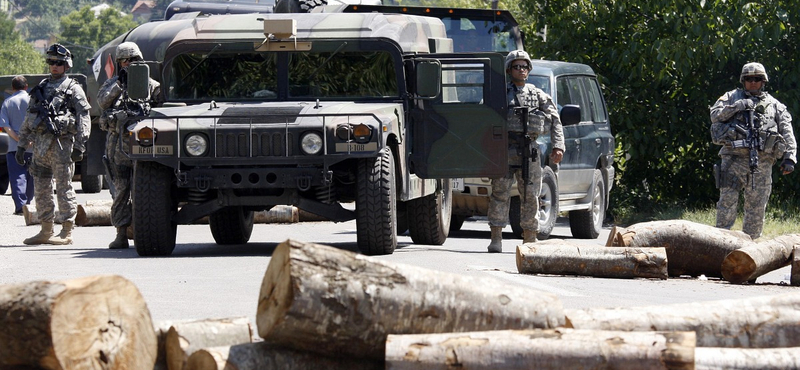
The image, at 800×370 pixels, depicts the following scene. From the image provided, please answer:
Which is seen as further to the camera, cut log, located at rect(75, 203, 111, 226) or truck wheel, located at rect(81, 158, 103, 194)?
truck wheel, located at rect(81, 158, 103, 194)

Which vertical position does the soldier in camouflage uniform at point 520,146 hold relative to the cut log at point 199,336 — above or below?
below

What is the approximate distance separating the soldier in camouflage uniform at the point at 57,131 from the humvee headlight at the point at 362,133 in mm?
3499

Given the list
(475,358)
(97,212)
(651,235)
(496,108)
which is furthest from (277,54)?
(475,358)

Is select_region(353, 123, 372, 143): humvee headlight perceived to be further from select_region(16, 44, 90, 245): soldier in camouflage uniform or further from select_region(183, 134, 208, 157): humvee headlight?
select_region(16, 44, 90, 245): soldier in camouflage uniform

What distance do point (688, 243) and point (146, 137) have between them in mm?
4203

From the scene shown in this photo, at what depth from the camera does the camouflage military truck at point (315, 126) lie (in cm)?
1098

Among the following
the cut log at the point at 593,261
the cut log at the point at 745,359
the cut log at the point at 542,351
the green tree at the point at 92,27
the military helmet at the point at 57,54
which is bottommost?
the green tree at the point at 92,27

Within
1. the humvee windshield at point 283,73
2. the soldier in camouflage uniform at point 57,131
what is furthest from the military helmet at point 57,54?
the humvee windshield at point 283,73

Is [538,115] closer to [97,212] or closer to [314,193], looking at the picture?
[314,193]

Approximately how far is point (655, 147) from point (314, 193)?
341 inches

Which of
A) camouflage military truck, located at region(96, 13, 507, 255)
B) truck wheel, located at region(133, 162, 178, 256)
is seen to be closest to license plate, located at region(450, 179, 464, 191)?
camouflage military truck, located at region(96, 13, 507, 255)

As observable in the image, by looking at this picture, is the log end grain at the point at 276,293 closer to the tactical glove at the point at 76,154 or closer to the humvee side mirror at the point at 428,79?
the humvee side mirror at the point at 428,79

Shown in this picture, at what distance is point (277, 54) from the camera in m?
12.2

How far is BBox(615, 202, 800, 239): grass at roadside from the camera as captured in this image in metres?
15.5
